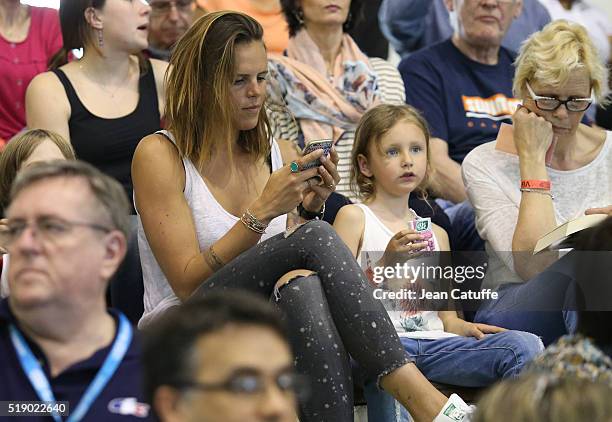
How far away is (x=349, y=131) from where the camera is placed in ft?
12.7

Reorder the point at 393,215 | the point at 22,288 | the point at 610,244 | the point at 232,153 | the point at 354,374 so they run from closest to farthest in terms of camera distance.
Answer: the point at 22,288 < the point at 610,244 < the point at 354,374 < the point at 232,153 < the point at 393,215

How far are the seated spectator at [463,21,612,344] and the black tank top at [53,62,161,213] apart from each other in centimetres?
111

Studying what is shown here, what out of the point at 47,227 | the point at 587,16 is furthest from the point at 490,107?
the point at 47,227

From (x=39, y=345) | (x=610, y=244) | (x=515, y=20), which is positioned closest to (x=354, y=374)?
(x=610, y=244)

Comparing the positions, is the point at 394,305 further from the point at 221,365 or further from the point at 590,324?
the point at 221,365

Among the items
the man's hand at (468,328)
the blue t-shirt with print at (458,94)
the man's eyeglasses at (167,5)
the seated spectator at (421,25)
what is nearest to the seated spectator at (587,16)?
the seated spectator at (421,25)

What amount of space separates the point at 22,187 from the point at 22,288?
0.19m

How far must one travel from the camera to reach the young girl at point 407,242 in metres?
2.94

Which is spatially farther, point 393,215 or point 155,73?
point 155,73

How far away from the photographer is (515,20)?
182 inches

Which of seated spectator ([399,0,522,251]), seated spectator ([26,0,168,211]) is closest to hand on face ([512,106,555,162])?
seated spectator ([399,0,522,251])

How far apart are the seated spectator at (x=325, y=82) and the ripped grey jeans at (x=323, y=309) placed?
1004 millimetres

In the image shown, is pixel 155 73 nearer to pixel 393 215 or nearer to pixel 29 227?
pixel 393 215

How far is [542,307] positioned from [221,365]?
1.79 m
